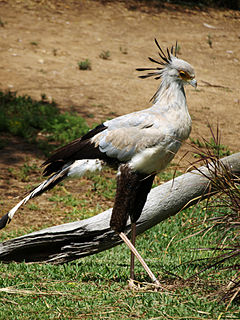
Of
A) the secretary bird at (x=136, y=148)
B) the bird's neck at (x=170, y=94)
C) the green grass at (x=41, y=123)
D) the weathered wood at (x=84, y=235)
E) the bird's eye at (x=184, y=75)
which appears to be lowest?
the green grass at (x=41, y=123)

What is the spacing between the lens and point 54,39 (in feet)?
38.6

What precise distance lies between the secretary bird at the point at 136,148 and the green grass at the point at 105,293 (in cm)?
29

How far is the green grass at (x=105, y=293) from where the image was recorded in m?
2.99

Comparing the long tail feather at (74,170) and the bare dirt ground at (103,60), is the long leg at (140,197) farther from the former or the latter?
the bare dirt ground at (103,60)

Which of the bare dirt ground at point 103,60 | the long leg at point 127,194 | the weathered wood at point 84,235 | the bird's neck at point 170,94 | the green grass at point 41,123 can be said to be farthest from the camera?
the bare dirt ground at point 103,60

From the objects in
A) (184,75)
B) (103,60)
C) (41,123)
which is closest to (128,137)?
(184,75)

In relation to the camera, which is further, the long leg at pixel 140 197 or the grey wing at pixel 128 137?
the long leg at pixel 140 197

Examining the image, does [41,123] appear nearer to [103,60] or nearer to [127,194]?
[103,60]

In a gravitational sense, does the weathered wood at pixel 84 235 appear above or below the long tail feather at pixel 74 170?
below

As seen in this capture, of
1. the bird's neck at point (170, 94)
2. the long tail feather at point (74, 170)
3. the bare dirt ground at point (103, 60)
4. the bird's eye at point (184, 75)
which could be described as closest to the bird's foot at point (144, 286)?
the long tail feather at point (74, 170)

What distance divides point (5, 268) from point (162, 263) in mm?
1394

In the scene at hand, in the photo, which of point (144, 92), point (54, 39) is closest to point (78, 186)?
point (144, 92)

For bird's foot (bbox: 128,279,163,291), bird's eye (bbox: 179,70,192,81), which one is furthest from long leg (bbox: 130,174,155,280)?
bird's eye (bbox: 179,70,192,81)

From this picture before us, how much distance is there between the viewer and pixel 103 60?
10867mm
